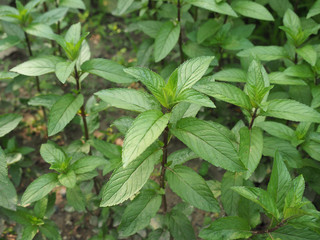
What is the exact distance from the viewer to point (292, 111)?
1.89 meters

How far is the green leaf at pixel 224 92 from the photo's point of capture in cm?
182

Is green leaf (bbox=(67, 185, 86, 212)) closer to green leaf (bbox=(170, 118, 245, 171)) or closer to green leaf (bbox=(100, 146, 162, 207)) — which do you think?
green leaf (bbox=(100, 146, 162, 207))

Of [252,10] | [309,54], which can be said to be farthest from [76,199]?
[252,10]

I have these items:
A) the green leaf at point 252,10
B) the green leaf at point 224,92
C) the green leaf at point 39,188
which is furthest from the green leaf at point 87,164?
the green leaf at point 252,10

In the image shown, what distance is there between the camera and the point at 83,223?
3.21 meters

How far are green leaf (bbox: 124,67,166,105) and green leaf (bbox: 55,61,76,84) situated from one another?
1.88ft

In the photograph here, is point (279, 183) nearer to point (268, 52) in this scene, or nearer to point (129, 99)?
point (129, 99)

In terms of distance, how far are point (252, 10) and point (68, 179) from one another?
2.27 meters

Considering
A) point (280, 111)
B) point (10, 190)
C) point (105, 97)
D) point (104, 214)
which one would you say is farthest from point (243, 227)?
point (10, 190)

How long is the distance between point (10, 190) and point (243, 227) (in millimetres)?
1819

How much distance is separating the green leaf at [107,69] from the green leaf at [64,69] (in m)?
0.17

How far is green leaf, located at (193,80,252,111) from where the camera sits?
1822mm

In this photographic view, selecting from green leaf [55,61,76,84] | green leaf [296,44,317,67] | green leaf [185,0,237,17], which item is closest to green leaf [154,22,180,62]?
green leaf [185,0,237,17]

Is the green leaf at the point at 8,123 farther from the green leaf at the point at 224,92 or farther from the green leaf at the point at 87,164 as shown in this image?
the green leaf at the point at 224,92
